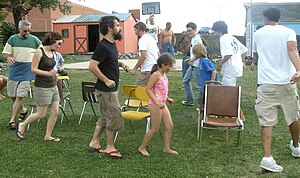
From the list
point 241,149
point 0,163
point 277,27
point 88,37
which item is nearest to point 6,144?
point 0,163

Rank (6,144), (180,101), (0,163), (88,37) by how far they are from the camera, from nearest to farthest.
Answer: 1. (0,163)
2. (6,144)
3. (180,101)
4. (88,37)

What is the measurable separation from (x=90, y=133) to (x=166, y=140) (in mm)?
1579

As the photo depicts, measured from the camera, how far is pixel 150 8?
1115 centimetres

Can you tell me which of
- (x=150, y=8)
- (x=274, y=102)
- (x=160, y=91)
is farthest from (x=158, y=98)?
(x=150, y=8)

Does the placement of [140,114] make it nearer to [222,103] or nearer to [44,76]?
[222,103]

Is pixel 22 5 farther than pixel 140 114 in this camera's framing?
Yes

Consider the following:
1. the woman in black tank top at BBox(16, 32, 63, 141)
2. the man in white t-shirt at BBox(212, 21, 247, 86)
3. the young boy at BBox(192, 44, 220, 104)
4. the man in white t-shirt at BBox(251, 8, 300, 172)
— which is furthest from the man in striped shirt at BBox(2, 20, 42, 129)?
the man in white t-shirt at BBox(251, 8, 300, 172)

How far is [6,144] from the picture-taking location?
546 cm

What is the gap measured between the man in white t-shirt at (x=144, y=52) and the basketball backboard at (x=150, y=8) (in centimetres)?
469

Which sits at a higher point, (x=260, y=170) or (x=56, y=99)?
(x=56, y=99)

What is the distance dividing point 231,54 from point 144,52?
1391mm

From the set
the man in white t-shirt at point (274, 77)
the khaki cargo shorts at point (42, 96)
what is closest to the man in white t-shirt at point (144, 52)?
the khaki cargo shorts at point (42, 96)

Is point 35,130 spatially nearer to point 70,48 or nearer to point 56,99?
point 56,99

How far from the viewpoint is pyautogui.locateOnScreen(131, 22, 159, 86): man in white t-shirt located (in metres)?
6.34
